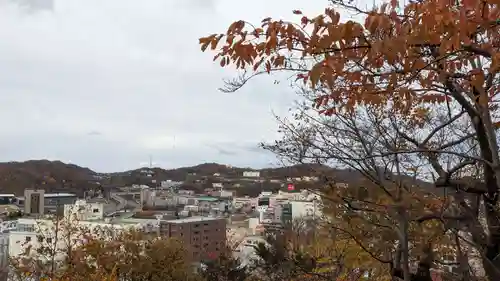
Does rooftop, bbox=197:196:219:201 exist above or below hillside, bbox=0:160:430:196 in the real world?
below

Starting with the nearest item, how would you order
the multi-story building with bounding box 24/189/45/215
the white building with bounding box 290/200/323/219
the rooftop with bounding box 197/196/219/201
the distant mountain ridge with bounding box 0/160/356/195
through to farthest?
the white building with bounding box 290/200/323/219, the multi-story building with bounding box 24/189/45/215, the distant mountain ridge with bounding box 0/160/356/195, the rooftop with bounding box 197/196/219/201

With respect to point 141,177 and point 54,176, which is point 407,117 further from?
point 141,177

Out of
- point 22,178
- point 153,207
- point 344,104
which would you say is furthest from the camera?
point 153,207

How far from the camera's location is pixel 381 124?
414 cm

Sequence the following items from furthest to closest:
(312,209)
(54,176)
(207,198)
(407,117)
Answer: (207,198), (54,176), (312,209), (407,117)

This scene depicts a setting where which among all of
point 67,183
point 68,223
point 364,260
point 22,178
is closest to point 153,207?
point 67,183

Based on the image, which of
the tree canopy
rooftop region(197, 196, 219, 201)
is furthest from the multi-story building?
rooftop region(197, 196, 219, 201)

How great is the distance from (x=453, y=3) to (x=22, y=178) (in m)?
24.6

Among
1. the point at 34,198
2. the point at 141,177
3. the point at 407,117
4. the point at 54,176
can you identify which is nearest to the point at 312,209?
the point at 407,117

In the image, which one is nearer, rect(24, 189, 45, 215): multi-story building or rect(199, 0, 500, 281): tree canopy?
rect(199, 0, 500, 281): tree canopy

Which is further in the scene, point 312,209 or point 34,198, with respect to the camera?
point 34,198

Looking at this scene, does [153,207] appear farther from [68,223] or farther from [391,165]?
[391,165]

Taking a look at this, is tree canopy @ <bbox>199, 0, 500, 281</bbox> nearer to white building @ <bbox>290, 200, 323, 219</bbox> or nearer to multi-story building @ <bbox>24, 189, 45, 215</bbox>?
white building @ <bbox>290, 200, 323, 219</bbox>

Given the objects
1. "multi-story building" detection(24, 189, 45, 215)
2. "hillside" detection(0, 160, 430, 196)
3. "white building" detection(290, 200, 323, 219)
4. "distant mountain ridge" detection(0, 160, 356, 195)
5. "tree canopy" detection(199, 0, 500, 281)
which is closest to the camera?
"tree canopy" detection(199, 0, 500, 281)
